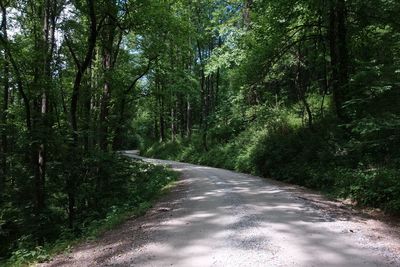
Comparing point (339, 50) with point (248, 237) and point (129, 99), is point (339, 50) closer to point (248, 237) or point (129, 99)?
point (248, 237)

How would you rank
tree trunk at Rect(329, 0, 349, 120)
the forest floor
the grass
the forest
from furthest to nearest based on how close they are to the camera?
tree trunk at Rect(329, 0, 349, 120) → the forest → the grass → the forest floor

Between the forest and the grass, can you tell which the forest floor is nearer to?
the grass

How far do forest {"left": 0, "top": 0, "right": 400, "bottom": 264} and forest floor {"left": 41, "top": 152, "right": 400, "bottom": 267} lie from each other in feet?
3.69

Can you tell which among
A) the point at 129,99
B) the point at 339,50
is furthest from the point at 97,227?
the point at 129,99

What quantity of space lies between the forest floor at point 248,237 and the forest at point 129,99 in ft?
3.69

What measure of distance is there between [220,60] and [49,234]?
1341cm

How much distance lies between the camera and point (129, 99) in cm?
2325

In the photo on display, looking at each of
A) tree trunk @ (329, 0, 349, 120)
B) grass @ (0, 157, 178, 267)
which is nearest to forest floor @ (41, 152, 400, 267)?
grass @ (0, 157, 178, 267)

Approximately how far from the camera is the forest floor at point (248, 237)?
5.59 meters

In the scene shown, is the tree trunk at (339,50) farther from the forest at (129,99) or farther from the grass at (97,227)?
the grass at (97,227)

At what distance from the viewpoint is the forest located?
11.7m

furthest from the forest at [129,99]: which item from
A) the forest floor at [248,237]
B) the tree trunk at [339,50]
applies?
the forest floor at [248,237]

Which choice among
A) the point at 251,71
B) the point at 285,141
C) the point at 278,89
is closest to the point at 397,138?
the point at 285,141

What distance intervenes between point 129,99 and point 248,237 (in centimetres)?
1789
